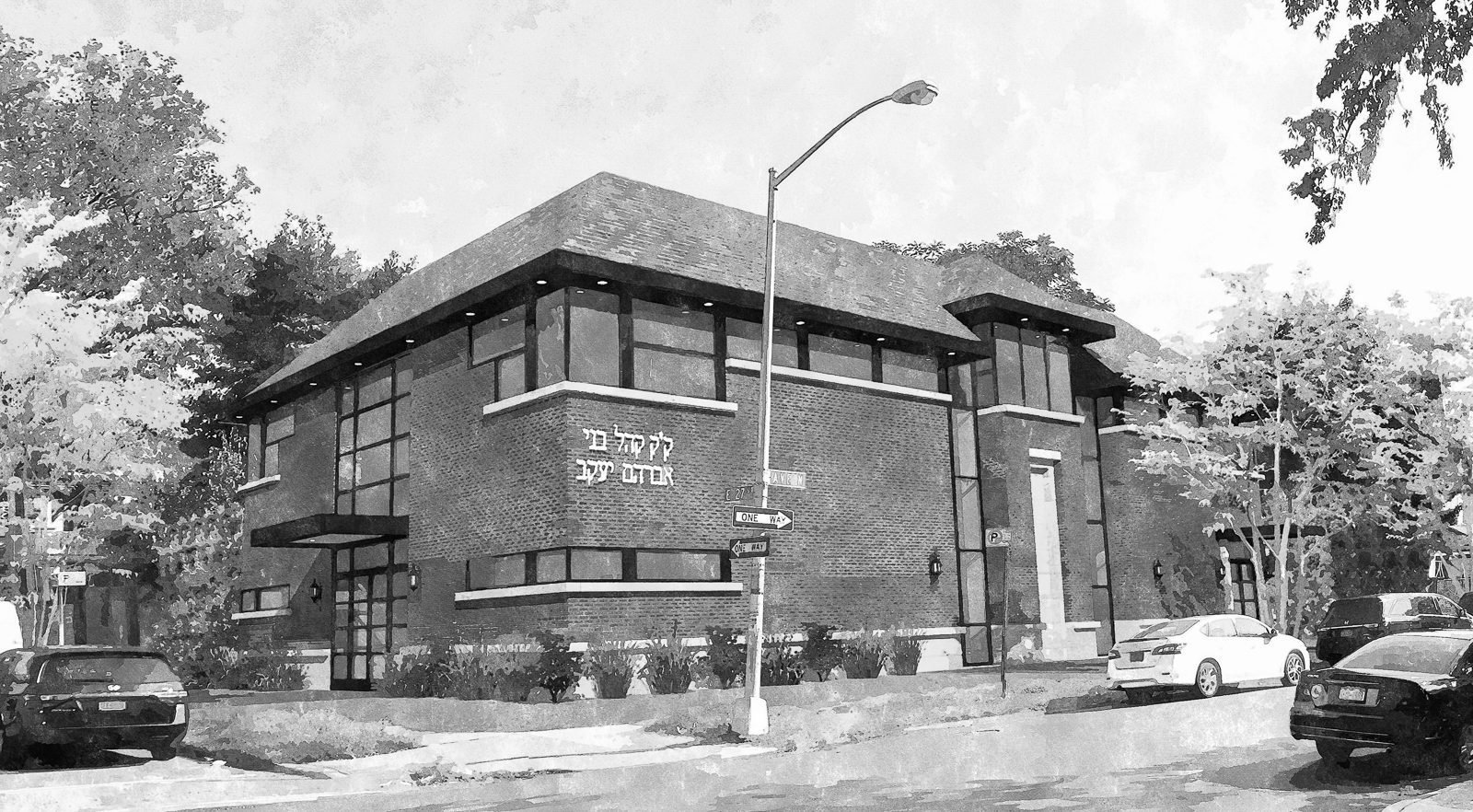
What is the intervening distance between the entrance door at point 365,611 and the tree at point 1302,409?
19451mm

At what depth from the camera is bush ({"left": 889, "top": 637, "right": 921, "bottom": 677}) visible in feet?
88.5

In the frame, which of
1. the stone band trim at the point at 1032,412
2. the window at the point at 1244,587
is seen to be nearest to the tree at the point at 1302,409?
the stone band trim at the point at 1032,412

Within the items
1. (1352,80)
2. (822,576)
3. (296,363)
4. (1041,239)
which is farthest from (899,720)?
(1041,239)

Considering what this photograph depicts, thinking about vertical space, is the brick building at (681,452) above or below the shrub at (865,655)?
above

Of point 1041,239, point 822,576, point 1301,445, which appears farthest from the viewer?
point 1041,239

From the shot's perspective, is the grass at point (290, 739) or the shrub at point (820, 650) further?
the shrub at point (820, 650)

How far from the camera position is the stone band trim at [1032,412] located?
31.8 meters

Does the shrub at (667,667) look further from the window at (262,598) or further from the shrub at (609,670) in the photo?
the window at (262,598)

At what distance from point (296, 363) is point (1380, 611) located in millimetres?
28184

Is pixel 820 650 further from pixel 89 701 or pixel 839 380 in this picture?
pixel 89 701

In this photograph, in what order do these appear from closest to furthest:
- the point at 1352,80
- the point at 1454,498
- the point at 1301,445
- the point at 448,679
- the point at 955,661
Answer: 1. the point at 1352,80
2. the point at 448,679
3. the point at 955,661
4. the point at 1301,445
5. the point at 1454,498

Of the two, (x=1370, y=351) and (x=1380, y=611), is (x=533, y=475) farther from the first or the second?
(x=1370, y=351)

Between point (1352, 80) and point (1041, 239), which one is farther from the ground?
point (1041, 239)

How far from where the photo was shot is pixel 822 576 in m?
26.8
